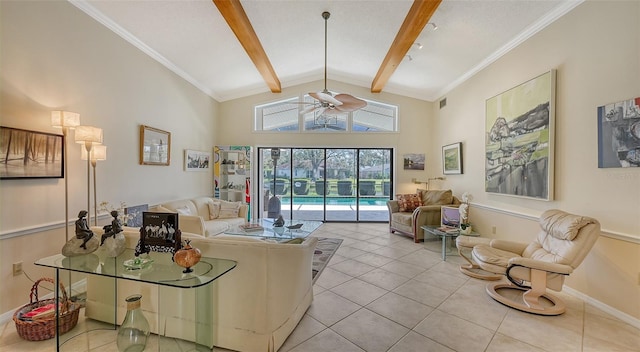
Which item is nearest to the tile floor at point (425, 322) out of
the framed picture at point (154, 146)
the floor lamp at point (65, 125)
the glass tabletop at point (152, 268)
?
the glass tabletop at point (152, 268)

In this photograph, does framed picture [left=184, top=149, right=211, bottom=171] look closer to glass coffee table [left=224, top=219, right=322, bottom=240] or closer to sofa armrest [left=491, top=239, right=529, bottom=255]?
glass coffee table [left=224, top=219, right=322, bottom=240]

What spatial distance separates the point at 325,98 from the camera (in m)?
3.51

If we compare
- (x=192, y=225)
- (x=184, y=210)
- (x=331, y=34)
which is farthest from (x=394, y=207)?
(x=184, y=210)

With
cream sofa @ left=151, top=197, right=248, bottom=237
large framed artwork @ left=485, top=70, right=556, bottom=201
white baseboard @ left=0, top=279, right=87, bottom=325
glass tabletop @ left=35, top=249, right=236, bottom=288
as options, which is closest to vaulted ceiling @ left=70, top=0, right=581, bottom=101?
large framed artwork @ left=485, top=70, right=556, bottom=201

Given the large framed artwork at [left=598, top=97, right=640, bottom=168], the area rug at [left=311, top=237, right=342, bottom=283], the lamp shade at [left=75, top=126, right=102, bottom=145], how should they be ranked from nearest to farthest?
the large framed artwork at [left=598, top=97, right=640, bottom=168]
the lamp shade at [left=75, top=126, right=102, bottom=145]
the area rug at [left=311, top=237, right=342, bottom=283]

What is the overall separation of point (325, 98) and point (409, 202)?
11.4 feet

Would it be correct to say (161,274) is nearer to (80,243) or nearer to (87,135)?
(80,243)

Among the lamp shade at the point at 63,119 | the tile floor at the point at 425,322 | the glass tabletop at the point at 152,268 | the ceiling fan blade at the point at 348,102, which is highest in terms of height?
the ceiling fan blade at the point at 348,102

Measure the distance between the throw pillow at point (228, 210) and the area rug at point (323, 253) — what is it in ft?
6.20

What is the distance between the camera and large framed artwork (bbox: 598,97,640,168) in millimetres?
2354

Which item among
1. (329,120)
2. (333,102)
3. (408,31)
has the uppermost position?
(408,31)

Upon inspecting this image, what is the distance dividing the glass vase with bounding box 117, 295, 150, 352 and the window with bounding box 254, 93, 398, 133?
5.48 m

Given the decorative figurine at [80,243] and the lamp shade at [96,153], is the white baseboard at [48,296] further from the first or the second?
the lamp shade at [96,153]

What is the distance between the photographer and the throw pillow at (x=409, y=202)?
229 inches
